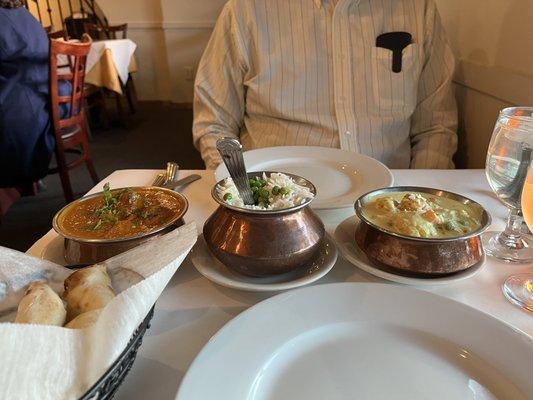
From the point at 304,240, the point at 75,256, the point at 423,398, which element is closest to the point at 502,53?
the point at 304,240

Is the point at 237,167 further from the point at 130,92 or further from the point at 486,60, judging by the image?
the point at 130,92

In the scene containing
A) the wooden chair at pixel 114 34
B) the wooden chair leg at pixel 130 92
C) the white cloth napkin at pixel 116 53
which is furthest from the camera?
the wooden chair leg at pixel 130 92

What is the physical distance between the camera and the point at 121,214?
710 mm

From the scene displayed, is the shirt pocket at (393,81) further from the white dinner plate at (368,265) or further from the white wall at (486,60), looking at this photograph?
the white dinner plate at (368,265)

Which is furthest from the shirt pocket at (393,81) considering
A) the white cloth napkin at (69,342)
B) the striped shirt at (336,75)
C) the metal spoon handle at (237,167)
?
the white cloth napkin at (69,342)

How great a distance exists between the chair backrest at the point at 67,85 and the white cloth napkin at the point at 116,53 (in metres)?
1.40

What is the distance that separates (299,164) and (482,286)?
1.73 feet

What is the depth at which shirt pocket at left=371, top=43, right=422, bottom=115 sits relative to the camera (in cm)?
142

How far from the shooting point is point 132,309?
393mm

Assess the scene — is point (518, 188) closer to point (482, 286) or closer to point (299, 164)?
point (482, 286)

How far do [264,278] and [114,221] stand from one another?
0.26 meters

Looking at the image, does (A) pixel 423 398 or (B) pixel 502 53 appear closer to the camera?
(A) pixel 423 398

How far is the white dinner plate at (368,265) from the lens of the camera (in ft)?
2.05

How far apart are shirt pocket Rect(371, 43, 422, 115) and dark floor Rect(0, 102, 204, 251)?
1.98 metres
